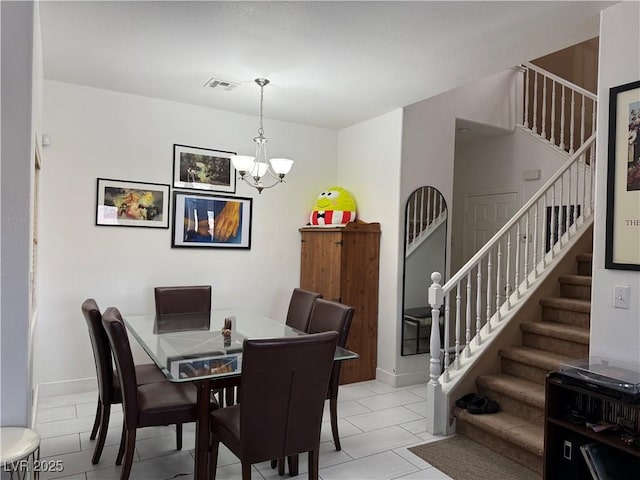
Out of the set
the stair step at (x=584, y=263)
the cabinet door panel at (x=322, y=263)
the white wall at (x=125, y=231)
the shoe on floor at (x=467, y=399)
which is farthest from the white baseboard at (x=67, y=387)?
the stair step at (x=584, y=263)

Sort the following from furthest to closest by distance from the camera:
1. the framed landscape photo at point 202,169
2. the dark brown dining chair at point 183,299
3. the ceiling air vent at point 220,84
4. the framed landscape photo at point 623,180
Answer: the framed landscape photo at point 202,169
the dark brown dining chair at point 183,299
the ceiling air vent at point 220,84
the framed landscape photo at point 623,180

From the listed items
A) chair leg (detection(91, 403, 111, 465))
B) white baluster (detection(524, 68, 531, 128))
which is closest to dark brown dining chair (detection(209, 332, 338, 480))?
chair leg (detection(91, 403, 111, 465))

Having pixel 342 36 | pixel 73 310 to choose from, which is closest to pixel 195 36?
pixel 342 36

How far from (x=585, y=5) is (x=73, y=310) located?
4.32 metres

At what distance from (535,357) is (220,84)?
3263 mm

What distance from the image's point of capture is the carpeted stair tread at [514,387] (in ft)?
9.64

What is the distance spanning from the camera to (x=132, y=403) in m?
2.31

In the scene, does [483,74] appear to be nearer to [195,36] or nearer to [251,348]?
[195,36]

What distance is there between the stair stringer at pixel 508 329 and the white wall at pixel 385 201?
3.47 ft

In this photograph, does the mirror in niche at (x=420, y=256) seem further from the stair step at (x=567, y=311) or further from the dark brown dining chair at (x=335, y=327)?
the dark brown dining chair at (x=335, y=327)

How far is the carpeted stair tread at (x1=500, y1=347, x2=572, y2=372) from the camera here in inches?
121

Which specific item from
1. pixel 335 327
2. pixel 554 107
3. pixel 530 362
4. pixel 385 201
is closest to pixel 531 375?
pixel 530 362

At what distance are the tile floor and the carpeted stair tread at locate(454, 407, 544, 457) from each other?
33cm

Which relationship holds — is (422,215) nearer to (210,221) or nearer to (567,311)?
(567,311)
